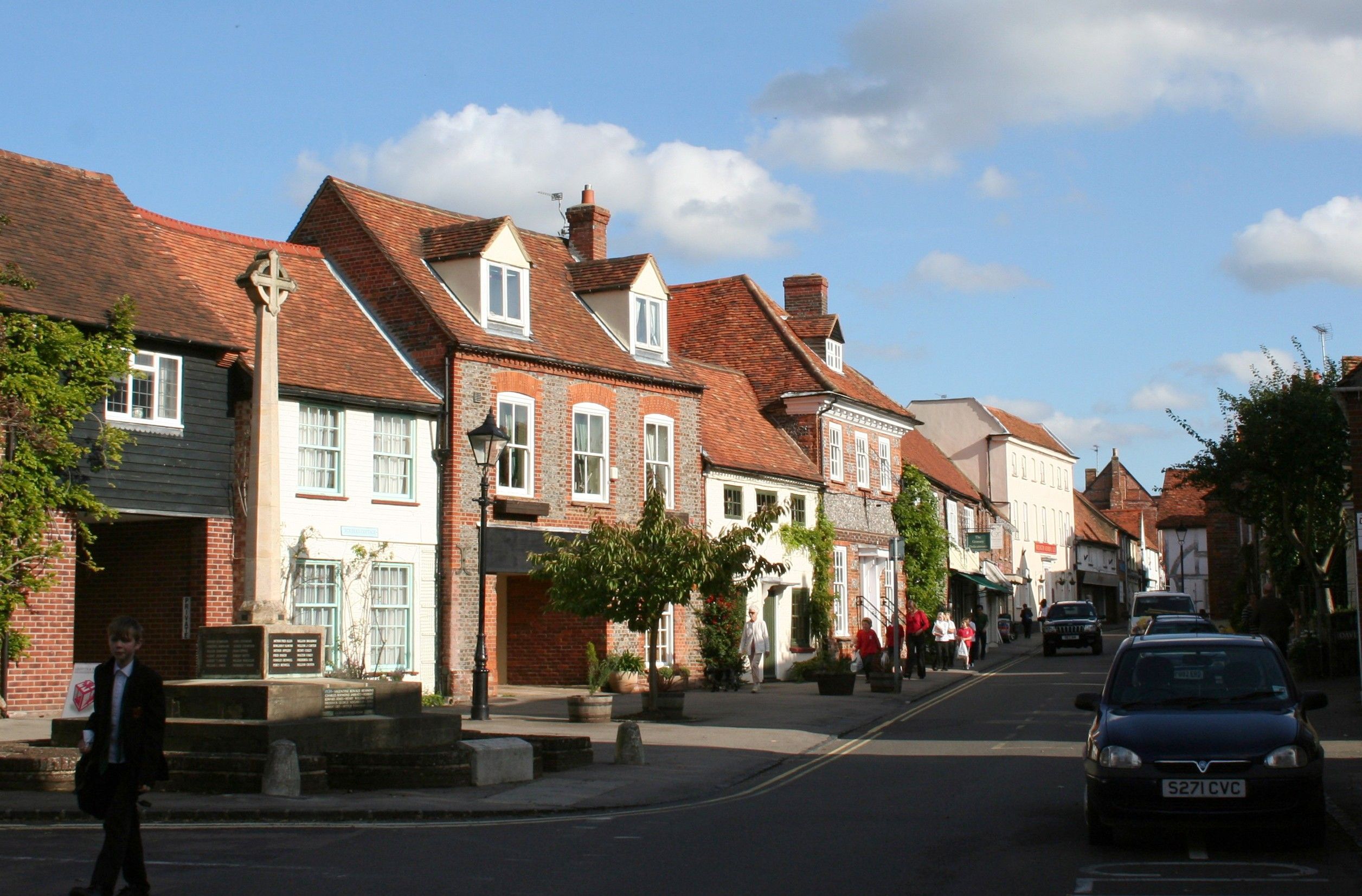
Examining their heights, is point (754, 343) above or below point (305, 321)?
above

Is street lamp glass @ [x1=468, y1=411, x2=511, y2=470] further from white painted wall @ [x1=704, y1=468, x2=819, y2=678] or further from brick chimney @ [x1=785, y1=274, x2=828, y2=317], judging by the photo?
brick chimney @ [x1=785, y1=274, x2=828, y2=317]

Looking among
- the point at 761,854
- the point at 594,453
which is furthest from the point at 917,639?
the point at 761,854

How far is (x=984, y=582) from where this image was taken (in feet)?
167

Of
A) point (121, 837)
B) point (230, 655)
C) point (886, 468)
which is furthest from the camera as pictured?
point (886, 468)

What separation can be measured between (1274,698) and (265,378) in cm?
1070

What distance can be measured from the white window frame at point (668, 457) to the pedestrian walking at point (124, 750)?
22.6 metres

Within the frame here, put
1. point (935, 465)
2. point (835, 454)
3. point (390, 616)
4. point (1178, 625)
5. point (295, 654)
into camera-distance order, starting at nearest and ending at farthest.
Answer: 1. point (295, 654)
2. point (1178, 625)
3. point (390, 616)
4. point (835, 454)
5. point (935, 465)

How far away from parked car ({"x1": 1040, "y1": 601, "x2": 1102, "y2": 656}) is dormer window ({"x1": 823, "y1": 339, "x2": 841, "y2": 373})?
35.6ft

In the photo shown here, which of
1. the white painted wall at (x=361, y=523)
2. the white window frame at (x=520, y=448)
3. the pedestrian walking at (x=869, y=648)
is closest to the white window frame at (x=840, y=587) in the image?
the pedestrian walking at (x=869, y=648)

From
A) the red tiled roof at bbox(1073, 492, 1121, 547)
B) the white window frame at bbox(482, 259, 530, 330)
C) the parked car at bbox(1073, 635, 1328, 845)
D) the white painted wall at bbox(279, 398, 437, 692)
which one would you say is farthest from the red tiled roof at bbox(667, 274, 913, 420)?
the red tiled roof at bbox(1073, 492, 1121, 547)

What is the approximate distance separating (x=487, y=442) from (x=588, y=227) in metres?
14.6

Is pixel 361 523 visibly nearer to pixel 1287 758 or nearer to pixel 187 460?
pixel 187 460

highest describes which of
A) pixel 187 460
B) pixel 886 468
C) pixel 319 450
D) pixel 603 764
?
pixel 886 468

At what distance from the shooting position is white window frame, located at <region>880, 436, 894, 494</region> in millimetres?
42000
